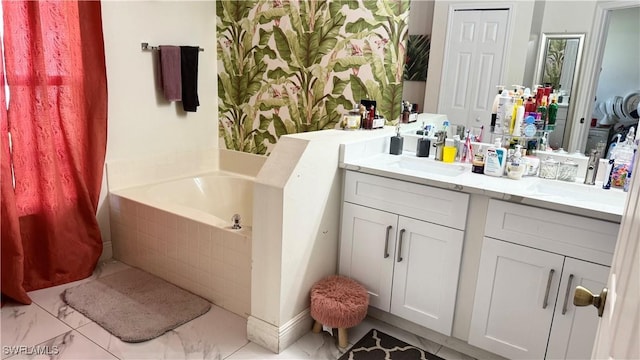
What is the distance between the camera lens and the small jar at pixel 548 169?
6.91 ft

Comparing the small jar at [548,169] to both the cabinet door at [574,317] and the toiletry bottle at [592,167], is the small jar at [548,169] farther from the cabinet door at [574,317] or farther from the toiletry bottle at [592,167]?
the cabinet door at [574,317]

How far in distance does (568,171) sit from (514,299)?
679 millimetres

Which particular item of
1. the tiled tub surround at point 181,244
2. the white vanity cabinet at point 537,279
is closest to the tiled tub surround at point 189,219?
the tiled tub surround at point 181,244

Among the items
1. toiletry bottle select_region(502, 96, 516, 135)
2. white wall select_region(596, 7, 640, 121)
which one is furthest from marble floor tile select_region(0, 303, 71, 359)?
white wall select_region(596, 7, 640, 121)

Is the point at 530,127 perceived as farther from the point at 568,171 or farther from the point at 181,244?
the point at 181,244

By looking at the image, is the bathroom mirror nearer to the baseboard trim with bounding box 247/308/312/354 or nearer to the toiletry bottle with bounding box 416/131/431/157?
the toiletry bottle with bounding box 416/131/431/157

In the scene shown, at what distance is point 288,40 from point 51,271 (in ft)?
6.81

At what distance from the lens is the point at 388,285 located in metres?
2.22

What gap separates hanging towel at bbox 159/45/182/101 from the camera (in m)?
3.00

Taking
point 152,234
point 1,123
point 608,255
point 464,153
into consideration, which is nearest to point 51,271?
point 152,234

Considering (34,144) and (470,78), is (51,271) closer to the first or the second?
(34,144)

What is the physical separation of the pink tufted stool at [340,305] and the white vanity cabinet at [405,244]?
139mm

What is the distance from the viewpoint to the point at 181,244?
2.56 m

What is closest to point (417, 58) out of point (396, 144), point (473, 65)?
point (473, 65)
